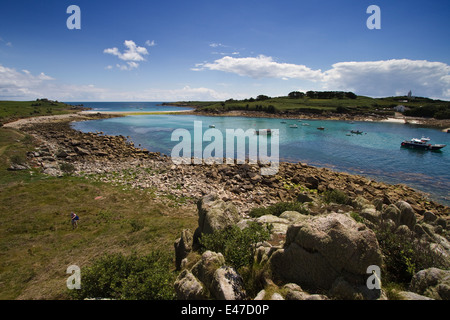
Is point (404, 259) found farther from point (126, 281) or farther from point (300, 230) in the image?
point (126, 281)

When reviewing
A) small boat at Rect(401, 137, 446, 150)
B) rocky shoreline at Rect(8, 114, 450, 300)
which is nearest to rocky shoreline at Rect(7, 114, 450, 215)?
rocky shoreline at Rect(8, 114, 450, 300)

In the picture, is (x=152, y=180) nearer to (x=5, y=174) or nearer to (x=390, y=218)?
(x=5, y=174)

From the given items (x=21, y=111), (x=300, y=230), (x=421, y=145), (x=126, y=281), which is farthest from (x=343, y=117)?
(x=21, y=111)

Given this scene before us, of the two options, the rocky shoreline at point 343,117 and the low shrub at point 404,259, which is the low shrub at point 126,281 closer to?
the low shrub at point 404,259

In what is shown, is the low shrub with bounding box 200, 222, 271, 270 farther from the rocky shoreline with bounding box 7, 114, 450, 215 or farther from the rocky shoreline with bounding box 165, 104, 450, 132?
the rocky shoreline with bounding box 165, 104, 450, 132

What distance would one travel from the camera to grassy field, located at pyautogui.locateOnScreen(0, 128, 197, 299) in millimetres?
11859

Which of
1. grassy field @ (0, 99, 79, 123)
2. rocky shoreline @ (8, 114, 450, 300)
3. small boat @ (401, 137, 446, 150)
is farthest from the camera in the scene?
grassy field @ (0, 99, 79, 123)

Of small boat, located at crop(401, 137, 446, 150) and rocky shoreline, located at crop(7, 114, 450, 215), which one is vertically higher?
small boat, located at crop(401, 137, 446, 150)

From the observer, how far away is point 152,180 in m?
28.2

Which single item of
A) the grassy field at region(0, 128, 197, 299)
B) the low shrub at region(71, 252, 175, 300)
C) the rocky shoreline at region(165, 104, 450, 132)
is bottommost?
the grassy field at region(0, 128, 197, 299)

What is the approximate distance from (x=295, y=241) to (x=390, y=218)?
8.97 metres

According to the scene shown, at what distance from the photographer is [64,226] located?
1681 cm

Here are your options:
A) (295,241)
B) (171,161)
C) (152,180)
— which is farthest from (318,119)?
(295,241)

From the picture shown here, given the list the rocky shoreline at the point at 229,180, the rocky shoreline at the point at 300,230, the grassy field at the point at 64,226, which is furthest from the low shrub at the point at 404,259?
the rocky shoreline at the point at 229,180
